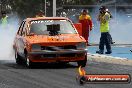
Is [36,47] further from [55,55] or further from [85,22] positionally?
[85,22]

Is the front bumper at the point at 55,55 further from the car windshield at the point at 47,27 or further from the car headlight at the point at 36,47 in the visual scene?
the car windshield at the point at 47,27

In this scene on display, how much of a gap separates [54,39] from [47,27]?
886mm

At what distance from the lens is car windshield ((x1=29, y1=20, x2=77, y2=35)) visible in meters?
13.6

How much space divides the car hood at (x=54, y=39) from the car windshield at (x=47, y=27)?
31cm

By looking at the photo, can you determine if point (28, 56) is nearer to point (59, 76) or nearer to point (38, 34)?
point (38, 34)

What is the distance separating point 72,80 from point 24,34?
188 inches

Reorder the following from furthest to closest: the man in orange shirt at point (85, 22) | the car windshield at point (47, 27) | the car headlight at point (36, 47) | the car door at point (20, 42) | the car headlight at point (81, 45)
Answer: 1. the man in orange shirt at point (85, 22)
2. the car door at point (20, 42)
3. the car windshield at point (47, 27)
4. the car headlight at point (81, 45)
5. the car headlight at point (36, 47)

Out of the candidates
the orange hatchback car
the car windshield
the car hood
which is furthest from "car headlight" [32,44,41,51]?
the car windshield

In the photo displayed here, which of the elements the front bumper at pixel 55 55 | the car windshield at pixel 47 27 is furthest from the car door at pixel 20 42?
the front bumper at pixel 55 55

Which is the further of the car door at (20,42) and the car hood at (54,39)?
the car door at (20,42)

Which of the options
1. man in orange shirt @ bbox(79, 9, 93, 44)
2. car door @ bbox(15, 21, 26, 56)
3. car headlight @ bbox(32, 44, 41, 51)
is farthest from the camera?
man in orange shirt @ bbox(79, 9, 93, 44)

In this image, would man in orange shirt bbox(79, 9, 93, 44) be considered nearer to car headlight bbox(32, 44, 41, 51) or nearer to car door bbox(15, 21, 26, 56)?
car door bbox(15, 21, 26, 56)

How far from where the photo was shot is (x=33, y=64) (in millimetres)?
12820

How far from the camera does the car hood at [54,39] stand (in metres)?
12.6
